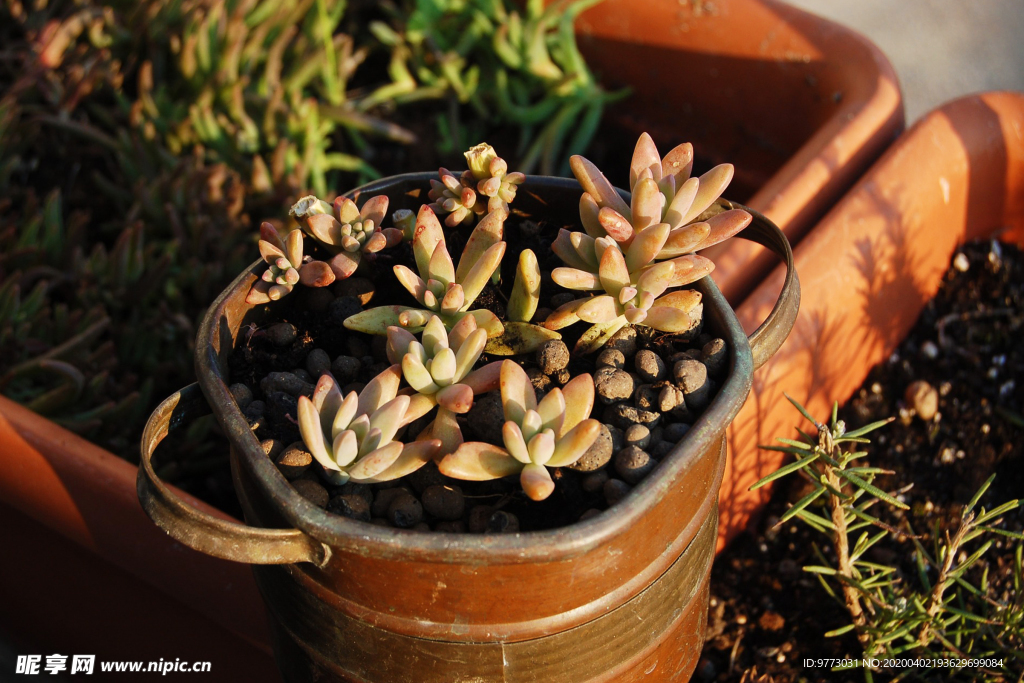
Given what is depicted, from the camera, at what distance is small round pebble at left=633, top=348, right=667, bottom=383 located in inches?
30.9

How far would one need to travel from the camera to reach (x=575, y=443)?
0.65 m

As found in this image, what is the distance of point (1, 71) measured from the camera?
1.76 meters

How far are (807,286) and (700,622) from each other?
1.73 ft

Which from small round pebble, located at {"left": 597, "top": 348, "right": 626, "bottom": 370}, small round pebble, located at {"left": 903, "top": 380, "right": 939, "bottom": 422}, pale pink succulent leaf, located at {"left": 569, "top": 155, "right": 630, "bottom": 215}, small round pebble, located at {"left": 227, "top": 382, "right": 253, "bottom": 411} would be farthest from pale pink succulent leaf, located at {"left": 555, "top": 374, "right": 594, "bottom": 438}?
small round pebble, located at {"left": 903, "top": 380, "right": 939, "bottom": 422}

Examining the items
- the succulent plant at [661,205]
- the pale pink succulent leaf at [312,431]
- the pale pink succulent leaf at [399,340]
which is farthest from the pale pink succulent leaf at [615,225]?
→ the pale pink succulent leaf at [312,431]

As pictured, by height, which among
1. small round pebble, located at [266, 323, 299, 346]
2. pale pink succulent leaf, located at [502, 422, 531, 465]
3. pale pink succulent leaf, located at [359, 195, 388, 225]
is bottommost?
small round pebble, located at [266, 323, 299, 346]

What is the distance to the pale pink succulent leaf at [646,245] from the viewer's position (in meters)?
0.73

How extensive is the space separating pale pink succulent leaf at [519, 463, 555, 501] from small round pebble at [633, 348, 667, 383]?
18 cm

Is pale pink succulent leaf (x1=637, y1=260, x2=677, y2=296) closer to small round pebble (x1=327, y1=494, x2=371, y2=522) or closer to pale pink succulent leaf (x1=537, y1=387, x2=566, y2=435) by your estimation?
pale pink succulent leaf (x1=537, y1=387, x2=566, y2=435)

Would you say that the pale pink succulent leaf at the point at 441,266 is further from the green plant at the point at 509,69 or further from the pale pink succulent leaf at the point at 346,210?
the green plant at the point at 509,69

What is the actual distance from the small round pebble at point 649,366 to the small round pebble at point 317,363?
0.32 meters

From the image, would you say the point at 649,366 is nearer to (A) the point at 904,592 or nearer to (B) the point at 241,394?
(B) the point at 241,394

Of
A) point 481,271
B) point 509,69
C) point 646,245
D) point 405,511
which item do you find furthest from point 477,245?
point 509,69

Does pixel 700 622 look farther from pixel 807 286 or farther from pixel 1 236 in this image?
pixel 1 236
